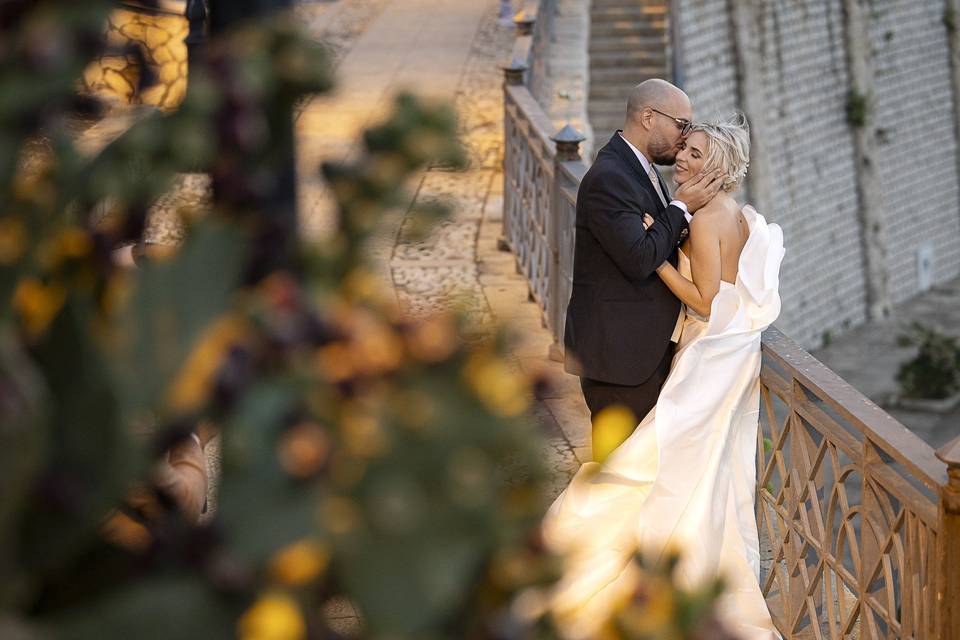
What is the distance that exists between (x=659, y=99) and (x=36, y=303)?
11.5ft

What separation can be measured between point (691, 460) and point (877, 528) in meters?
0.89

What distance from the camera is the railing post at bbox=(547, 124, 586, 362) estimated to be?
611 cm

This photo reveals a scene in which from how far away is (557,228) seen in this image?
6344mm

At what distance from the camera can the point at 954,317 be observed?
23.3m

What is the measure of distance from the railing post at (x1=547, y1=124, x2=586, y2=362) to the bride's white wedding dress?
6.89 feet

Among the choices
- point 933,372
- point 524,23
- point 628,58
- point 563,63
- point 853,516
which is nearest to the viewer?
point 853,516

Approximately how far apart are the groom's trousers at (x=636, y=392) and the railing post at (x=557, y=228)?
2.02 metres

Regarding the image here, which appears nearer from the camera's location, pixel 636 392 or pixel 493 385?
pixel 493 385

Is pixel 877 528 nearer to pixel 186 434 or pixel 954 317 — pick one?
pixel 186 434

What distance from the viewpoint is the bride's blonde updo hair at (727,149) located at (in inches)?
155

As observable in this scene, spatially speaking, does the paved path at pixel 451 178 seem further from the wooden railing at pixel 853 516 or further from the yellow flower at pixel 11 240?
the wooden railing at pixel 853 516

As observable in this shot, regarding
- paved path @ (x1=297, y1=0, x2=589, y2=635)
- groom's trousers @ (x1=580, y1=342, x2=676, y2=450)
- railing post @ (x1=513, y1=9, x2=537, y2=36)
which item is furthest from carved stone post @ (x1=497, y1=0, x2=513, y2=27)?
groom's trousers @ (x1=580, y1=342, x2=676, y2=450)

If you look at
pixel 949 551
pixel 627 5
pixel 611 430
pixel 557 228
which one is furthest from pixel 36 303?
pixel 627 5

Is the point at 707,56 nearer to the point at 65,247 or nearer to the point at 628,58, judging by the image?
the point at 628,58
